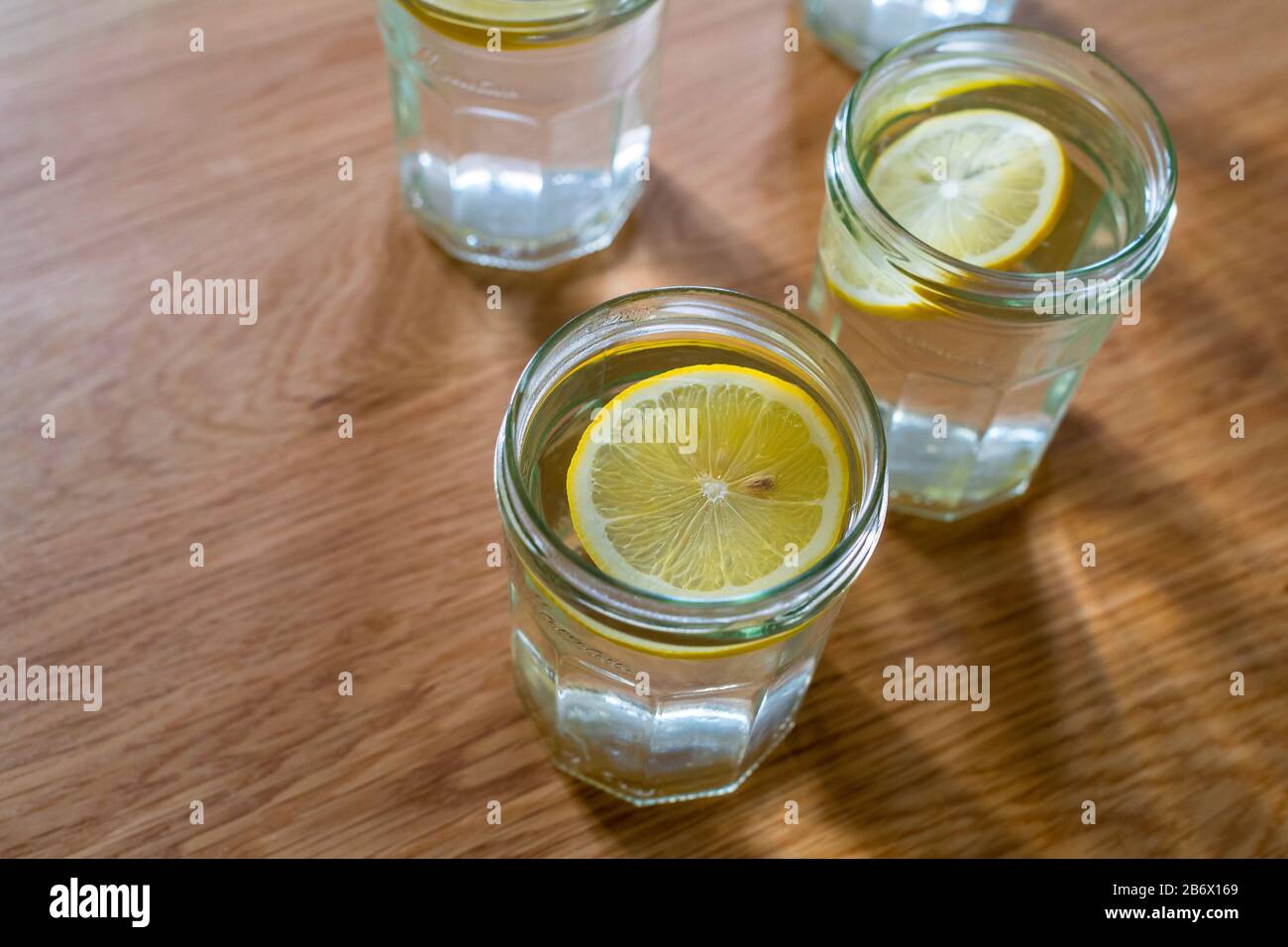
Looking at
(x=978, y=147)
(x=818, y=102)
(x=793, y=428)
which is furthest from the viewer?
(x=818, y=102)

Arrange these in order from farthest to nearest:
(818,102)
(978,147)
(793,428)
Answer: (818,102) → (978,147) → (793,428)

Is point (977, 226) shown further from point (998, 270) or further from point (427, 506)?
point (427, 506)

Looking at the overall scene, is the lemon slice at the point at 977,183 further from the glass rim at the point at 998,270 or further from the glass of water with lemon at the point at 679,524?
the glass of water with lemon at the point at 679,524

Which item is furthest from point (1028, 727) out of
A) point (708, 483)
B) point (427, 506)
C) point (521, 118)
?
point (521, 118)

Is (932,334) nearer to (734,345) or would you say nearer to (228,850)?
(734,345)

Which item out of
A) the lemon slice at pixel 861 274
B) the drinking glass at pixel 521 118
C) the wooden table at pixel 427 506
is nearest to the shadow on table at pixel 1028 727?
the wooden table at pixel 427 506

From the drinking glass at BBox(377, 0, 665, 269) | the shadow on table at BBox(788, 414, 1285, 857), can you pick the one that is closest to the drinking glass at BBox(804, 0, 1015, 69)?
the drinking glass at BBox(377, 0, 665, 269)

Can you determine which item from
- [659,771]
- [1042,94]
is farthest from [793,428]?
[1042,94]

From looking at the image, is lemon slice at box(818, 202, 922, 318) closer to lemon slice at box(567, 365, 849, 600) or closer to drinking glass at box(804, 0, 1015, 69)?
lemon slice at box(567, 365, 849, 600)
